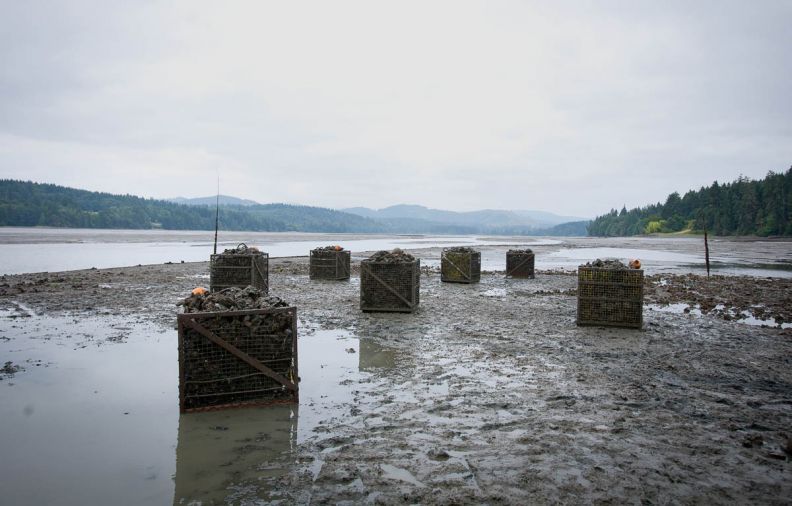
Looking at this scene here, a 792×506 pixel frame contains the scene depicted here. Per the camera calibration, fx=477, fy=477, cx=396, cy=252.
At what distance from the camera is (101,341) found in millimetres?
11250

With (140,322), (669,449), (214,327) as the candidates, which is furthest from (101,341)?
(669,449)

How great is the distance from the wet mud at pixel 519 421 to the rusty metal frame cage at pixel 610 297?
1.55 ft

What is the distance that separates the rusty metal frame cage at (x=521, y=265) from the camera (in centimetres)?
2784

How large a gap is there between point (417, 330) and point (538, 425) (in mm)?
6575

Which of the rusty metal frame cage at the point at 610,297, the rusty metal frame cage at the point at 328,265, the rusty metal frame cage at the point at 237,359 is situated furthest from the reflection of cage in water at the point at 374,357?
the rusty metal frame cage at the point at 328,265

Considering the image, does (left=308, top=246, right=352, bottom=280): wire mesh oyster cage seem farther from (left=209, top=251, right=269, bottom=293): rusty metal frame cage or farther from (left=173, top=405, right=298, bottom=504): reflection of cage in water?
(left=173, top=405, right=298, bottom=504): reflection of cage in water

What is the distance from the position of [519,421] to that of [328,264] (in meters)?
18.9

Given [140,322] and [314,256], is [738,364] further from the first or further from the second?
[314,256]

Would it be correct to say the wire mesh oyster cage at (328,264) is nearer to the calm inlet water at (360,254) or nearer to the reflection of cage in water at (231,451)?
the calm inlet water at (360,254)

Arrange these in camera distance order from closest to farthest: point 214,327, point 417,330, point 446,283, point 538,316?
1. point 214,327
2. point 417,330
3. point 538,316
4. point 446,283

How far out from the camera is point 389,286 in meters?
15.2

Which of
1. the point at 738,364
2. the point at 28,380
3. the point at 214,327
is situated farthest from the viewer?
the point at 738,364

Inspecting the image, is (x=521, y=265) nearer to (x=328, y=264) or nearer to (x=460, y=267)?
(x=460, y=267)

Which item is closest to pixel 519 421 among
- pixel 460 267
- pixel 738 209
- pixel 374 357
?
pixel 374 357
